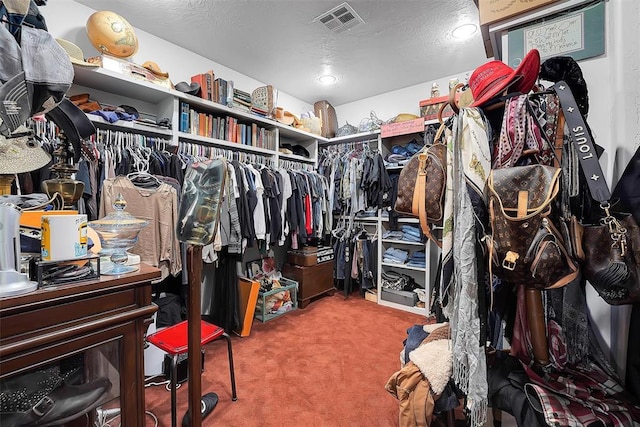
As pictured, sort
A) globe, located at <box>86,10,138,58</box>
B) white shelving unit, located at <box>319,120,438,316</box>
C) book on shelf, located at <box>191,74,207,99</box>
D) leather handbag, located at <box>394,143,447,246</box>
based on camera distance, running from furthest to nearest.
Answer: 1. white shelving unit, located at <box>319,120,438,316</box>
2. book on shelf, located at <box>191,74,207,99</box>
3. globe, located at <box>86,10,138,58</box>
4. leather handbag, located at <box>394,143,447,246</box>

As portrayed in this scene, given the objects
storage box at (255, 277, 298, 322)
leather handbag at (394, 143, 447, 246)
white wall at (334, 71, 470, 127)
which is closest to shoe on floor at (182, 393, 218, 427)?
storage box at (255, 277, 298, 322)

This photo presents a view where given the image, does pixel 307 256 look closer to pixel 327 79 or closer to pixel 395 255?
pixel 395 255

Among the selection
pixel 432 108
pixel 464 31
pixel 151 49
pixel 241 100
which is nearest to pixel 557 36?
pixel 464 31

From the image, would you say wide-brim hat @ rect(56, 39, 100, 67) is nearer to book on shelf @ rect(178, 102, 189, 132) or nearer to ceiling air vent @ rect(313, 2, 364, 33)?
book on shelf @ rect(178, 102, 189, 132)

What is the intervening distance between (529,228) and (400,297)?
2.43 m

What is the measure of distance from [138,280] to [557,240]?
1164 mm

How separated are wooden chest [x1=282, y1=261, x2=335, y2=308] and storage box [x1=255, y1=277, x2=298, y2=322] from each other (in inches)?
3.7

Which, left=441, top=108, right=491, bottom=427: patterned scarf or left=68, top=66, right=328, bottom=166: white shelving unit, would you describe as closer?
left=441, top=108, right=491, bottom=427: patterned scarf

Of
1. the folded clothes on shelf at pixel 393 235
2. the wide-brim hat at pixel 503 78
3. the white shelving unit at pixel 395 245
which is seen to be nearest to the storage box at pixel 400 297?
the white shelving unit at pixel 395 245

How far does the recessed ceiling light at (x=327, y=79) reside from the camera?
3.05 metres

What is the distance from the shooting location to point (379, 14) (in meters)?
2.06

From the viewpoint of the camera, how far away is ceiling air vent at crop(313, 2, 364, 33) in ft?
6.56

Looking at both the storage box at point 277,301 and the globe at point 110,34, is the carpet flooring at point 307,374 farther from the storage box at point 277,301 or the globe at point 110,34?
the globe at point 110,34

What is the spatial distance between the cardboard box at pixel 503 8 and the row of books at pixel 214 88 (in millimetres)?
1997
